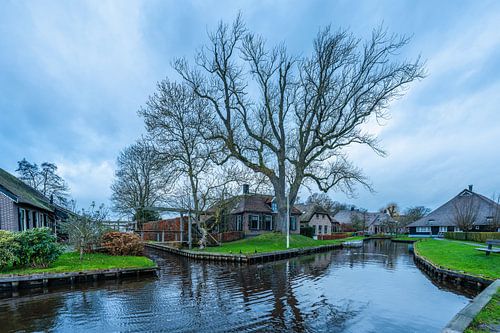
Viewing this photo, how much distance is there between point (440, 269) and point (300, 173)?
47.0ft

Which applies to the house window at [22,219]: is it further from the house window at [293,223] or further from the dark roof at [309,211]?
the dark roof at [309,211]

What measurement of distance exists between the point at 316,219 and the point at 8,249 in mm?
40283

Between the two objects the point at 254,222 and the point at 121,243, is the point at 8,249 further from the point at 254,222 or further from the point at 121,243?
the point at 254,222

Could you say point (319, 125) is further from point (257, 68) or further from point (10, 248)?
point (10, 248)

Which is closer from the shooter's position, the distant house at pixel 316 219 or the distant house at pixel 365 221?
the distant house at pixel 316 219

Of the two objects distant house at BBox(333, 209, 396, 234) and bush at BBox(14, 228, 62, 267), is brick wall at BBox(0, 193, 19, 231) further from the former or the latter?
distant house at BBox(333, 209, 396, 234)

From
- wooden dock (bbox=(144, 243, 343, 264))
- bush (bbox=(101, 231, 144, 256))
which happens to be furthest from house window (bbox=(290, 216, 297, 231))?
bush (bbox=(101, 231, 144, 256))

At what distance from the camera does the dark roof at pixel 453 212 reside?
40.4m

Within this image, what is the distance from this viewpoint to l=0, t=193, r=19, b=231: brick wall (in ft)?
54.4

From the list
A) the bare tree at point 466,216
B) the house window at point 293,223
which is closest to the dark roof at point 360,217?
the bare tree at point 466,216

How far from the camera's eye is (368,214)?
7406cm

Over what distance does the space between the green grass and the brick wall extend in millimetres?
21350

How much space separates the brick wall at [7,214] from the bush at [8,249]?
6.42 m

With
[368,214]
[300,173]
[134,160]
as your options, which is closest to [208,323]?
[300,173]
